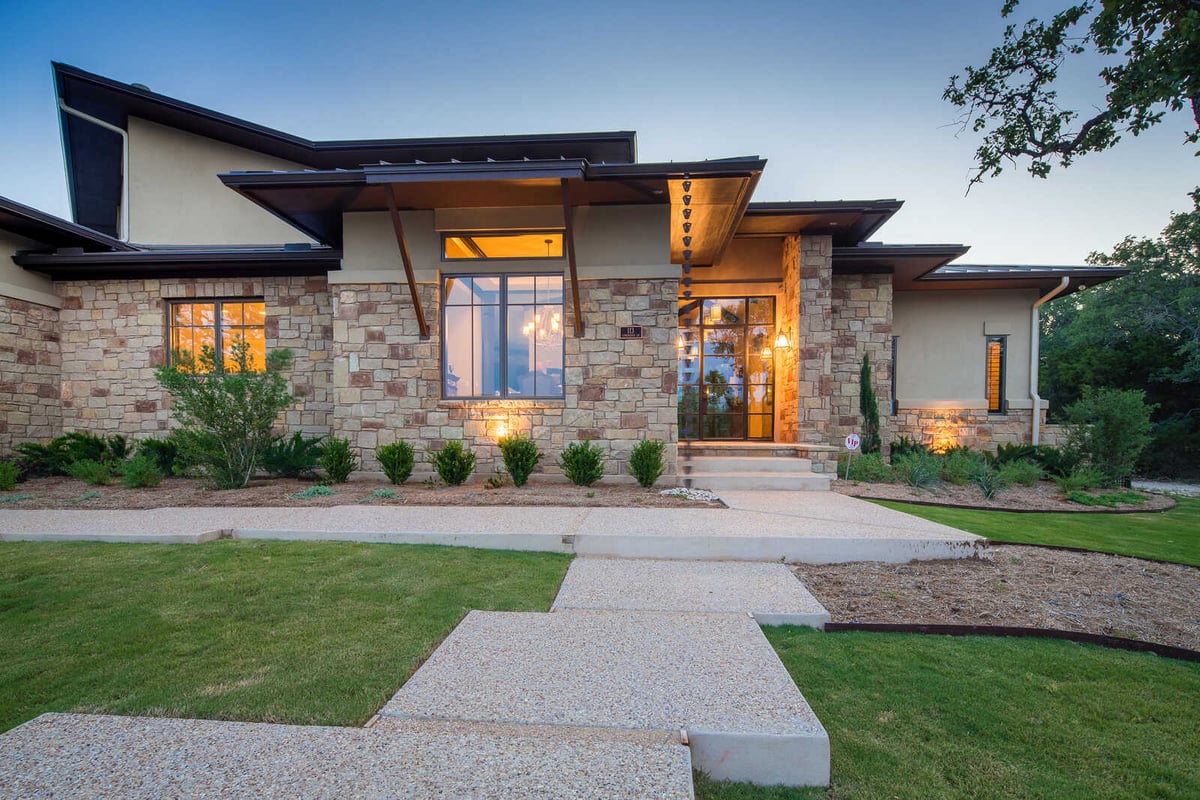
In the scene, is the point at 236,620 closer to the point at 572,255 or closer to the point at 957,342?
the point at 572,255

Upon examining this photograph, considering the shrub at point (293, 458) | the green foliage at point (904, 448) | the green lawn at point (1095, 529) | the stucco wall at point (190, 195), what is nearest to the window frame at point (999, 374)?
the green foliage at point (904, 448)

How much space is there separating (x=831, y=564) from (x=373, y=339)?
687 centimetres

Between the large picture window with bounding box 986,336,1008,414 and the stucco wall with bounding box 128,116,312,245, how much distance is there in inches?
609

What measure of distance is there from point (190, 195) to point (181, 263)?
3107 millimetres

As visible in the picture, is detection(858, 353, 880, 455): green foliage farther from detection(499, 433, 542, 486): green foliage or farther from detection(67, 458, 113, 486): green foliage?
detection(67, 458, 113, 486): green foliage

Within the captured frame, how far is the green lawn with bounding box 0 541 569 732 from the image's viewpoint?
1.97 m

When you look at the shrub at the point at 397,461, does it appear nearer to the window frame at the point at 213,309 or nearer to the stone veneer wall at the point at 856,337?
the window frame at the point at 213,309

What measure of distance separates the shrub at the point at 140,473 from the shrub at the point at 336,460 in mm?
2063

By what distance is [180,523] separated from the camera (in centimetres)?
475

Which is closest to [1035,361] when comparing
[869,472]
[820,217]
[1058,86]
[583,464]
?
[869,472]

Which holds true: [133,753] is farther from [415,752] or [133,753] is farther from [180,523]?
[180,523]

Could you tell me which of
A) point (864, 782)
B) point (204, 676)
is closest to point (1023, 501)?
point (864, 782)

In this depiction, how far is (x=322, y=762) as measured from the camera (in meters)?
1.51

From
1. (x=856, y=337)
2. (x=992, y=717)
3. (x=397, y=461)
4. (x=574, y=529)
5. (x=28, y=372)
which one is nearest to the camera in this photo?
(x=992, y=717)
